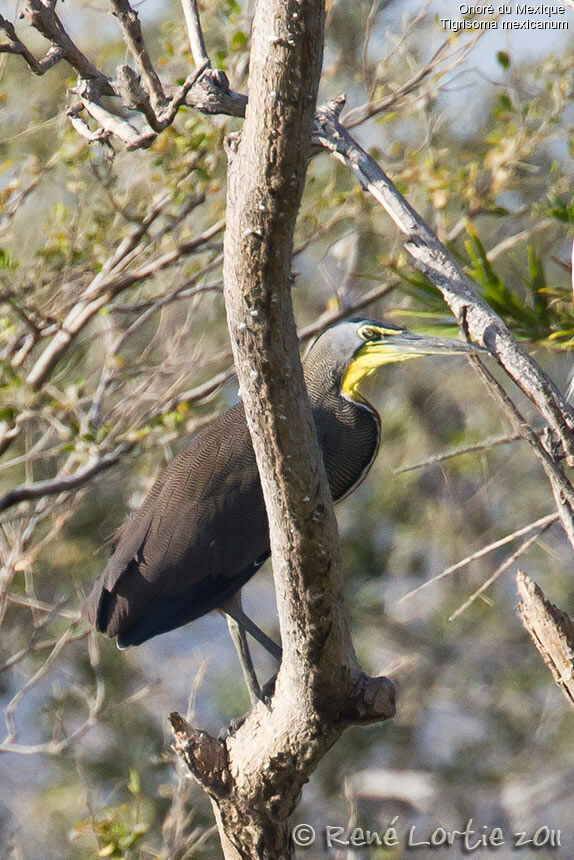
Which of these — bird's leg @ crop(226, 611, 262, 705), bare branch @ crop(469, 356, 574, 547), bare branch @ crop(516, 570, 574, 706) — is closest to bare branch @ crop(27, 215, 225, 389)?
bird's leg @ crop(226, 611, 262, 705)

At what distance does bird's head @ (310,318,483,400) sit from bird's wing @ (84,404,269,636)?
0.37m

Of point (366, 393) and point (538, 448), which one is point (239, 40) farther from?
point (366, 393)

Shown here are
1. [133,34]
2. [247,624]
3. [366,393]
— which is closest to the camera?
[133,34]

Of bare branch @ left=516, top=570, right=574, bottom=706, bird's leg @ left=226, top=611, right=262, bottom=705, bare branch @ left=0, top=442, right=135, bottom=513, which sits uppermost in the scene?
bare branch @ left=0, top=442, right=135, bottom=513

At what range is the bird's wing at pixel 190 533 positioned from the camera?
324 cm

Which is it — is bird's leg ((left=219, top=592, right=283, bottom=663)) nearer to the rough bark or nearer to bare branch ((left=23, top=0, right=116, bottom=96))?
the rough bark

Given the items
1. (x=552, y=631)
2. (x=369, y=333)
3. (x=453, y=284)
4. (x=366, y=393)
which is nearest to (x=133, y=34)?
(x=453, y=284)

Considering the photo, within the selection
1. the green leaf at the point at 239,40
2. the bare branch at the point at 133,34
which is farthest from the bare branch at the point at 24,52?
the green leaf at the point at 239,40

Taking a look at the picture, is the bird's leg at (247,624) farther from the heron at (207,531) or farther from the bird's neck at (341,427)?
the bird's neck at (341,427)

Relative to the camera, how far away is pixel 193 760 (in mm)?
2594

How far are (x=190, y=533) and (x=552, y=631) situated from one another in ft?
3.89

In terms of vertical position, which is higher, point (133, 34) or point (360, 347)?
point (133, 34)

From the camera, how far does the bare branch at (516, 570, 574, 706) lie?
8.23 ft

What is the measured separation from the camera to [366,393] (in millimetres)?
7809
